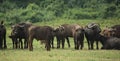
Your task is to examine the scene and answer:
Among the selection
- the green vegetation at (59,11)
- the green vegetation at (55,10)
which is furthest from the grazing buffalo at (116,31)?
the green vegetation at (55,10)

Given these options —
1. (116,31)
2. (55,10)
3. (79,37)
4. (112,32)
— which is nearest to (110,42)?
(79,37)

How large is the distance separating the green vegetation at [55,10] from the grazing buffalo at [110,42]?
20.7 m

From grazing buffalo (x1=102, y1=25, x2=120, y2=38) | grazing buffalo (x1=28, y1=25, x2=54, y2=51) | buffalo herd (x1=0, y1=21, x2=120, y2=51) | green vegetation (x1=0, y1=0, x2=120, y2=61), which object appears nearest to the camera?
grazing buffalo (x1=28, y1=25, x2=54, y2=51)

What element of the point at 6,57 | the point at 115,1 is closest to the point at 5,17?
the point at 115,1

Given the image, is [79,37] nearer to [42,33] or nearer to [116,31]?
[42,33]

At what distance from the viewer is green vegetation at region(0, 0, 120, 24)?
46.4m

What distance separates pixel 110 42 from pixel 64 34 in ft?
12.8

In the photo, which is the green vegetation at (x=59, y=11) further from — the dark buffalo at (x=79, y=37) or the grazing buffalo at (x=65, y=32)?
the dark buffalo at (x=79, y=37)

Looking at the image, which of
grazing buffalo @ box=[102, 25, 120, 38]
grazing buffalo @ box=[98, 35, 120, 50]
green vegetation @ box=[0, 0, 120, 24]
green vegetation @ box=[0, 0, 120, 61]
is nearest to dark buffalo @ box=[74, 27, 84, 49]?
grazing buffalo @ box=[98, 35, 120, 50]

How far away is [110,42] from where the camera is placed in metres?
24.8

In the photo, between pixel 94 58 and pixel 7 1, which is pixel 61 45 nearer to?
pixel 94 58

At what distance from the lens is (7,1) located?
167ft

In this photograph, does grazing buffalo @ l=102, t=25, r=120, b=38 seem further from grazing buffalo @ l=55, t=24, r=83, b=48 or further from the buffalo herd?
grazing buffalo @ l=55, t=24, r=83, b=48

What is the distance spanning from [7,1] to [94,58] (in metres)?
32.9
